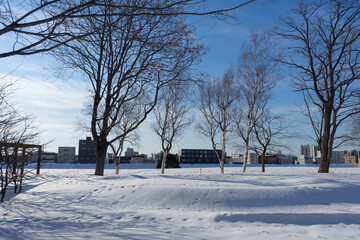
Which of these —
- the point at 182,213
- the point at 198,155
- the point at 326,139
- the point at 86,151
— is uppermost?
the point at 326,139

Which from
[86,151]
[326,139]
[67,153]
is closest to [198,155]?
[86,151]

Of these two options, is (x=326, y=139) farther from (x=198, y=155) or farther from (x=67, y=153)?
(x=67, y=153)

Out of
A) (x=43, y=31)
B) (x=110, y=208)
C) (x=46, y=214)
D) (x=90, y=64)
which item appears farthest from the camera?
(x=90, y=64)

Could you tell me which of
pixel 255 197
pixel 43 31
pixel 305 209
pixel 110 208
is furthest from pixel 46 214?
pixel 305 209

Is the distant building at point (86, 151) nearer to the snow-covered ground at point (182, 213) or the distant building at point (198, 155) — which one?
the distant building at point (198, 155)

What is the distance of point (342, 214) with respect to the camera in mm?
5465

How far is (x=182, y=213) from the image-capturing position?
542 cm

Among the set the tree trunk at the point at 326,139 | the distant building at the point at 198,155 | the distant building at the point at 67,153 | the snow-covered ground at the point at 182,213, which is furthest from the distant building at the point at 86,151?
the snow-covered ground at the point at 182,213

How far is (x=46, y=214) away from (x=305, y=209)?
20.2 feet

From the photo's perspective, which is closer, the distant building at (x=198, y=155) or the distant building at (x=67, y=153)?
the distant building at (x=67, y=153)

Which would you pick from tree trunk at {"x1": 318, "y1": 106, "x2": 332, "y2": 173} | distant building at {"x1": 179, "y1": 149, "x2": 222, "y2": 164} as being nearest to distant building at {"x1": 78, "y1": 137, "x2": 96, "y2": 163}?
distant building at {"x1": 179, "y1": 149, "x2": 222, "y2": 164}

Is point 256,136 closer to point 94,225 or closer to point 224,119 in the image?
point 224,119

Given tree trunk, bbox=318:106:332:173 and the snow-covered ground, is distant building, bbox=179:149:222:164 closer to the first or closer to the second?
tree trunk, bbox=318:106:332:173

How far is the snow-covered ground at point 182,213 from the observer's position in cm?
427
